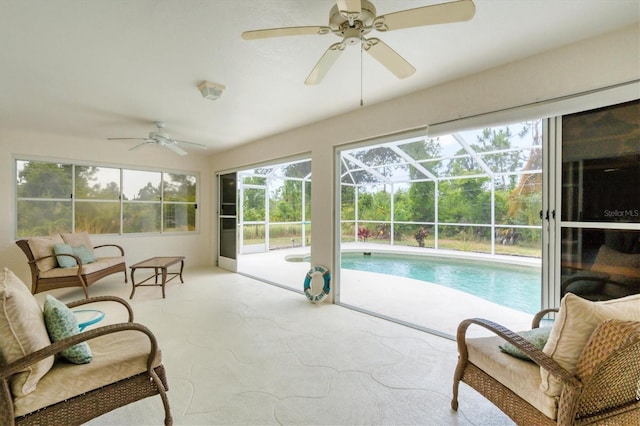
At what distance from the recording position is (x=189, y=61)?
223cm

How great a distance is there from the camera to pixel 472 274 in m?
6.10

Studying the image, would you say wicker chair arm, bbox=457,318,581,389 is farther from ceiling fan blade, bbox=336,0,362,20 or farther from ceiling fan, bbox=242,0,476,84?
ceiling fan blade, bbox=336,0,362,20

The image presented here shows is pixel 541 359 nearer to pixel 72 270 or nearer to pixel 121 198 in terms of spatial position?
pixel 72 270

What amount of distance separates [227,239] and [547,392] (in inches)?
218

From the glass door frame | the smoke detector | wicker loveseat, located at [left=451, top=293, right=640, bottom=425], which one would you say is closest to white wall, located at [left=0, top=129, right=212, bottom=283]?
the glass door frame

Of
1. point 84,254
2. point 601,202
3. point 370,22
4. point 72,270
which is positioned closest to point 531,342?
point 601,202

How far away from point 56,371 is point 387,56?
2.41 metres

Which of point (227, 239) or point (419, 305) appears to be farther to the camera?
point (227, 239)

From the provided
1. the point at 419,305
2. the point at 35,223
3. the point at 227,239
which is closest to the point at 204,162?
the point at 227,239

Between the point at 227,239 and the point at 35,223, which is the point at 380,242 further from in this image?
the point at 35,223

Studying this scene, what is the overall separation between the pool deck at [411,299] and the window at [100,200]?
198 centimetres

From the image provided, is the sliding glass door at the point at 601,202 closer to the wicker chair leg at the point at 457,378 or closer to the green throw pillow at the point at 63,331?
the wicker chair leg at the point at 457,378

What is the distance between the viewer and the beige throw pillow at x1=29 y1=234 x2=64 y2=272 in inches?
142

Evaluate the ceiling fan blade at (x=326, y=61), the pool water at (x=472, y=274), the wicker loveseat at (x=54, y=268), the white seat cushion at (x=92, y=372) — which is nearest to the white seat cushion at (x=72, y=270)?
the wicker loveseat at (x=54, y=268)
